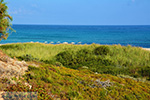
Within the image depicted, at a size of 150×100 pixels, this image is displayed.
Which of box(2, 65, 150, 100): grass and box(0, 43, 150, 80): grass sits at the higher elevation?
box(2, 65, 150, 100): grass

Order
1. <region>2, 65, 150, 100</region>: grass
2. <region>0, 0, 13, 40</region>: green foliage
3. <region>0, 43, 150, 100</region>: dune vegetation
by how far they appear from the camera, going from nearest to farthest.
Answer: <region>2, 65, 150, 100</region>: grass, <region>0, 43, 150, 100</region>: dune vegetation, <region>0, 0, 13, 40</region>: green foliage

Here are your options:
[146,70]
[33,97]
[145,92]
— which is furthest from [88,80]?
[146,70]

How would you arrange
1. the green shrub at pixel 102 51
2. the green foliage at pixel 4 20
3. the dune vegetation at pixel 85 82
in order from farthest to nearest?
the green shrub at pixel 102 51 → the green foliage at pixel 4 20 → the dune vegetation at pixel 85 82

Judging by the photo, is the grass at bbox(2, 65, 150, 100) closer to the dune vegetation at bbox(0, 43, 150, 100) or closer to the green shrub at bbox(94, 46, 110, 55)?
the dune vegetation at bbox(0, 43, 150, 100)

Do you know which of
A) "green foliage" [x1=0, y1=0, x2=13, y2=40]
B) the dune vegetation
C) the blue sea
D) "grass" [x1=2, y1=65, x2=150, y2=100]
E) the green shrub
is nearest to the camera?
"grass" [x1=2, y1=65, x2=150, y2=100]

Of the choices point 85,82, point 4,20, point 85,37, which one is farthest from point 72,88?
point 85,37

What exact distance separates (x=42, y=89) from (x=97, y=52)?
35.7ft

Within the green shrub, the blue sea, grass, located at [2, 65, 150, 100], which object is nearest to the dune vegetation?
grass, located at [2, 65, 150, 100]

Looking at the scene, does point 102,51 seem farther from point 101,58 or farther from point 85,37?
point 85,37

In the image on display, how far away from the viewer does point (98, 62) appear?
1502 cm

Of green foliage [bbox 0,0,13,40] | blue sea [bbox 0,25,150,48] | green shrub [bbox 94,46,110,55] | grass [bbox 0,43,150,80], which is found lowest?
blue sea [bbox 0,25,150,48]

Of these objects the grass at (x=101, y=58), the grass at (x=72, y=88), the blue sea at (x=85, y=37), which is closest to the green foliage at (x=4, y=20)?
the grass at (x=101, y=58)

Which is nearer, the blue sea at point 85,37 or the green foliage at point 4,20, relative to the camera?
the green foliage at point 4,20

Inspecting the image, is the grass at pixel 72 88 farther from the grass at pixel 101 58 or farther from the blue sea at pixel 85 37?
the blue sea at pixel 85 37
